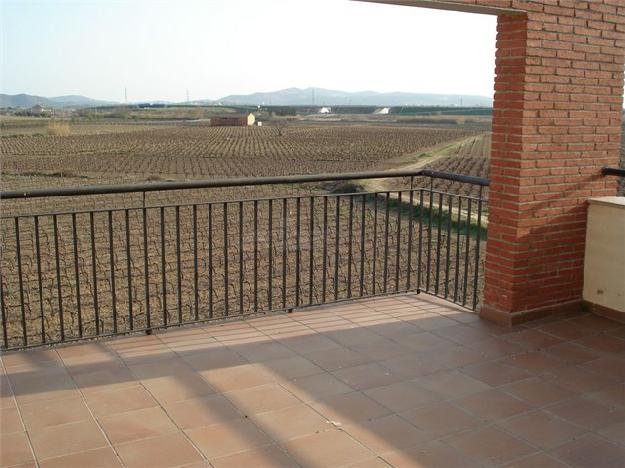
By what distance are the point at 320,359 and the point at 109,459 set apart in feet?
4.71

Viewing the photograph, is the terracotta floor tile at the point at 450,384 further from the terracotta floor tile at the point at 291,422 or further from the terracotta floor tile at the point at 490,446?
the terracotta floor tile at the point at 291,422

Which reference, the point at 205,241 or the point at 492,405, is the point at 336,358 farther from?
the point at 205,241

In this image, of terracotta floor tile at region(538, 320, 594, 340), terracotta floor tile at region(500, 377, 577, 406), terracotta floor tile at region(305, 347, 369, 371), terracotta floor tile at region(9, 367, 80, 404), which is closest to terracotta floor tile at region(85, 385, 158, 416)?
Answer: terracotta floor tile at region(9, 367, 80, 404)

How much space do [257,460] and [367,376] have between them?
104cm

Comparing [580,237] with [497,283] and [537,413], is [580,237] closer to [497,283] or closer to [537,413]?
[497,283]

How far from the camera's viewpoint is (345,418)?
307 cm

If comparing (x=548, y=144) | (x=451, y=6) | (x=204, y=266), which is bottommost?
(x=204, y=266)

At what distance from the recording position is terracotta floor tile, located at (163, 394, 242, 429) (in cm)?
300

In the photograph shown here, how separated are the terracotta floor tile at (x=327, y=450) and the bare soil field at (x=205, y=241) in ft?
4.88

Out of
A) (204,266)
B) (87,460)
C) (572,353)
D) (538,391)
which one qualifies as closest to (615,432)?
(538,391)

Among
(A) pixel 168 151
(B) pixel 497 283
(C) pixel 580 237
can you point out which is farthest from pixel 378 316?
(A) pixel 168 151

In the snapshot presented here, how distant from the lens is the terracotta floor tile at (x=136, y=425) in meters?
2.87

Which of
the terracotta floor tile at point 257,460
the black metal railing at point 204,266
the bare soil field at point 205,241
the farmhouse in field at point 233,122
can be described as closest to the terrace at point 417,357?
the terracotta floor tile at point 257,460

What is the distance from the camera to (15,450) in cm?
272
